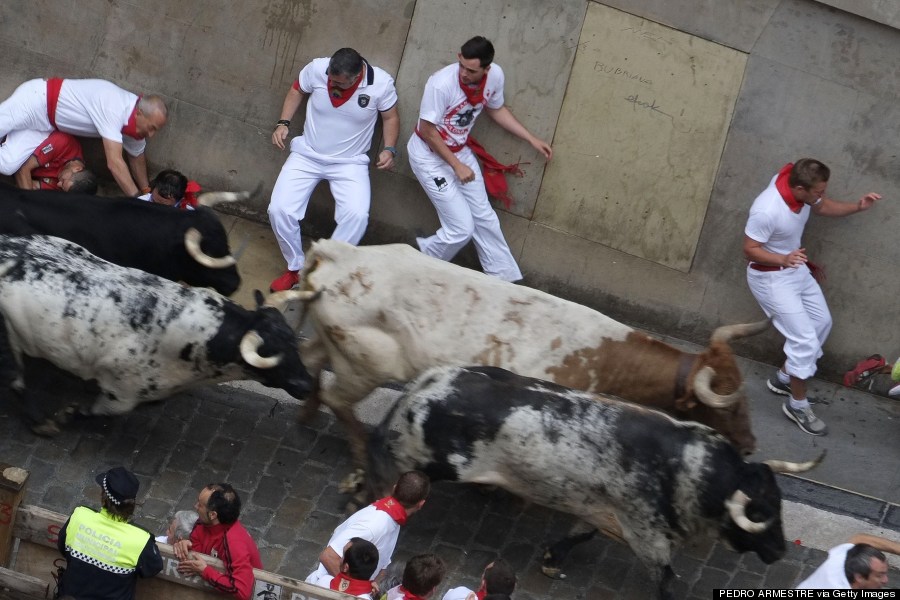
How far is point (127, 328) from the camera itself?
7980 millimetres

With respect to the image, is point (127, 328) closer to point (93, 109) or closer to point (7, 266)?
point (7, 266)

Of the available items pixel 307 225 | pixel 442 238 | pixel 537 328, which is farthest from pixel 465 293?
pixel 307 225

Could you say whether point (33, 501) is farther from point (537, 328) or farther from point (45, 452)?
point (537, 328)

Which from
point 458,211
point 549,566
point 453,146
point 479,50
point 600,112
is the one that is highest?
point 479,50

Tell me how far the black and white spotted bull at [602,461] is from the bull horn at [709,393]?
0.33 meters

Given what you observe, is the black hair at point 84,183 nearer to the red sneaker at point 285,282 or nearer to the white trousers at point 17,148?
the white trousers at point 17,148

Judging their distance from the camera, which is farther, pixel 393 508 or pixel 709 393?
pixel 709 393

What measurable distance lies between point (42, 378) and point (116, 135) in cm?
232

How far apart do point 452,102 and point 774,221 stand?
276cm

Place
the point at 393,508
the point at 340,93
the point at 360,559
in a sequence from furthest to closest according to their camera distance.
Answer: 1. the point at 340,93
2. the point at 393,508
3. the point at 360,559

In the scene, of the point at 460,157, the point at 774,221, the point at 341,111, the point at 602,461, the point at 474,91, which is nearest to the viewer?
the point at 602,461

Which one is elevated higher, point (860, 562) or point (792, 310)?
point (792, 310)

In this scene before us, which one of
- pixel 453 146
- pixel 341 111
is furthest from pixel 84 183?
pixel 453 146

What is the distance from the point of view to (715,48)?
1017 cm
